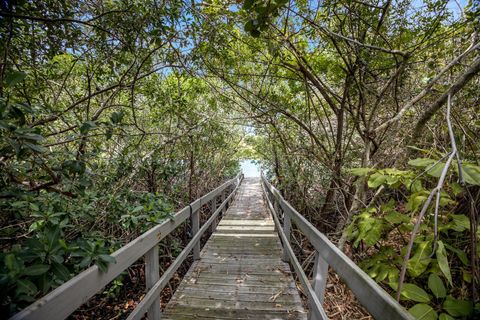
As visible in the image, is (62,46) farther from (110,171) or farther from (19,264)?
(19,264)

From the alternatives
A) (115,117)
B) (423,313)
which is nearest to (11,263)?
(115,117)

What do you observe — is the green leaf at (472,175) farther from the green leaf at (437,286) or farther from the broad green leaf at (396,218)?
the green leaf at (437,286)

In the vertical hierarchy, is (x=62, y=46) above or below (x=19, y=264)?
above

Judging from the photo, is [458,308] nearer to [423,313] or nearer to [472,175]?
[423,313]

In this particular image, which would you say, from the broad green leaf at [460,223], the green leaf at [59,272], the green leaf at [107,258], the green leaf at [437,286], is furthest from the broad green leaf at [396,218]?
the green leaf at [59,272]

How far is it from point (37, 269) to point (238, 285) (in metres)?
2.46

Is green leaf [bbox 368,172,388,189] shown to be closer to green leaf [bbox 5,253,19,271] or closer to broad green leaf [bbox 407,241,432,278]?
broad green leaf [bbox 407,241,432,278]

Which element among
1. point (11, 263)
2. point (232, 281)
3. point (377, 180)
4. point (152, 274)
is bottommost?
point (232, 281)

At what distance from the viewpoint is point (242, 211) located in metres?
8.15

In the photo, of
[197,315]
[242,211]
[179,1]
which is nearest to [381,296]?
[197,315]

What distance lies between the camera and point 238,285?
116 inches

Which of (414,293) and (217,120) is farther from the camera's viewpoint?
(217,120)

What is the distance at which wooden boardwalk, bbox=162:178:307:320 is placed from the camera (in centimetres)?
239

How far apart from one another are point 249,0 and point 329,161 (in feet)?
11.5
